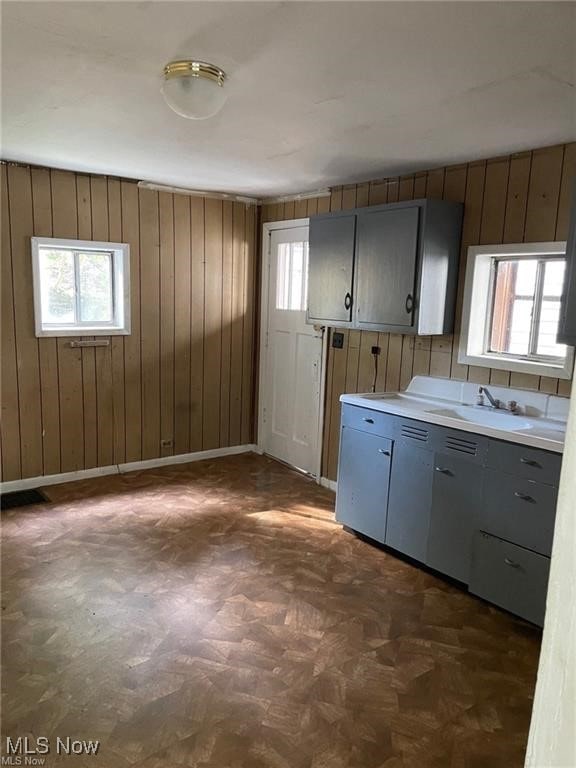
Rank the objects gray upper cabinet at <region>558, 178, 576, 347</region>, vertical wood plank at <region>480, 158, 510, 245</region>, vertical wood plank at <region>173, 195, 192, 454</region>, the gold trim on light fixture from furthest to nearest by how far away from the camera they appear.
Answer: vertical wood plank at <region>173, 195, 192, 454</region>
vertical wood plank at <region>480, 158, 510, 245</region>
gray upper cabinet at <region>558, 178, 576, 347</region>
the gold trim on light fixture

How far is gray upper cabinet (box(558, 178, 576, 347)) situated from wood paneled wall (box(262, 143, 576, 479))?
0.44m

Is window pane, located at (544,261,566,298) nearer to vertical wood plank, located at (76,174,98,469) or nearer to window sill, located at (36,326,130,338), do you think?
window sill, located at (36,326,130,338)

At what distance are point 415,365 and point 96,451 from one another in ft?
8.77

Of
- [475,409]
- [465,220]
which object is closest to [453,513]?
[475,409]

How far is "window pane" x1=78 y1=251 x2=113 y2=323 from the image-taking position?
14.2 feet

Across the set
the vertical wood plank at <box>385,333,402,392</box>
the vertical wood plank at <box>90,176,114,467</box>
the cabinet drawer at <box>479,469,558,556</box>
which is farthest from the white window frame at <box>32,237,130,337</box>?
the cabinet drawer at <box>479,469,558,556</box>

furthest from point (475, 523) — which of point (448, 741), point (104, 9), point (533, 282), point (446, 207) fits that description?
point (104, 9)

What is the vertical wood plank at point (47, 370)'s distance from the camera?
394cm

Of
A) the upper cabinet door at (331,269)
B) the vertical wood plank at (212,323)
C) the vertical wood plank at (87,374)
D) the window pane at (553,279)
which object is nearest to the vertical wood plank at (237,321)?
the vertical wood plank at (212,323)

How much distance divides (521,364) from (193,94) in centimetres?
222

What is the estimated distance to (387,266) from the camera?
137 inches

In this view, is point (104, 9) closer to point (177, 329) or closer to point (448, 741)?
point (448, 741)

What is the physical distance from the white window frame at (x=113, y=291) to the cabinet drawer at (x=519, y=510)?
122 inches

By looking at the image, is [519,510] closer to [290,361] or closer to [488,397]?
[488,397]
